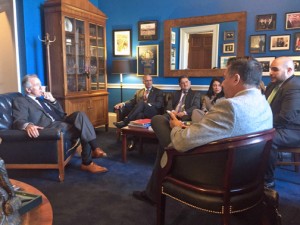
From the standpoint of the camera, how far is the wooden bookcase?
410 centimetres

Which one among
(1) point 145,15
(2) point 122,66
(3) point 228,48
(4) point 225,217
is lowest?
(4) point 225,217

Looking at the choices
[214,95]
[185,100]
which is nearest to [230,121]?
[214,95]

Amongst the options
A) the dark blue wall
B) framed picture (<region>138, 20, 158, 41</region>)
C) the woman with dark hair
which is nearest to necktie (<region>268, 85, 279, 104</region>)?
the woman with dark hair

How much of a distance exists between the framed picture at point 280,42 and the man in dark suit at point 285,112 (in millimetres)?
1406

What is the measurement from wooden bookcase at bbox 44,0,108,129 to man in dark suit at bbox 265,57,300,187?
2965mm

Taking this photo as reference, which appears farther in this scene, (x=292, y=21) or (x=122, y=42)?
(x=122, y=42)

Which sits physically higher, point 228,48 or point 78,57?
point 228,48

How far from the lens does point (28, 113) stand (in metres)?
2.88

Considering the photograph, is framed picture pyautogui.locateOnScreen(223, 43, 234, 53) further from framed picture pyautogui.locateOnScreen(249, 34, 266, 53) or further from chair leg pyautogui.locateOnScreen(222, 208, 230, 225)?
chair leg pyautogui.locateOnScreen(222, 208, 230, 225)

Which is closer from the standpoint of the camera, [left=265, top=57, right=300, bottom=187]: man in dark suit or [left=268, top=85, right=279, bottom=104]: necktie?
[left=265, top=57, right=300, bottom=187]: man in dark suit

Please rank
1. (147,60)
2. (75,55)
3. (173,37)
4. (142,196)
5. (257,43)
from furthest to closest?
(147,60) → (173,37) → (75,55) → (257,43) → (142,196)

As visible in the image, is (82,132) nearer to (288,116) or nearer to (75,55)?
(75,55)

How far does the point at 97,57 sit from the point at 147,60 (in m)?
0.91

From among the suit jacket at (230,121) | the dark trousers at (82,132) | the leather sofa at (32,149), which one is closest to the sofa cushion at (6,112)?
the leather sofa at (32,149)
